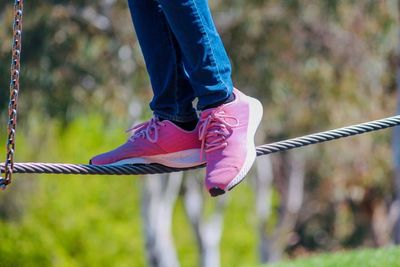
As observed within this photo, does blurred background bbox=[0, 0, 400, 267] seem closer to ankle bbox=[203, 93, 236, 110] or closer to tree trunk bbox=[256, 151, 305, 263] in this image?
tree trunk bbox=[256, 151, 305, 263]

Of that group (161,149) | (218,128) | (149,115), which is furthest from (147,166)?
(149,115)

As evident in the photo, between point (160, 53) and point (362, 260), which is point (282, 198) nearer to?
point (362, 260)

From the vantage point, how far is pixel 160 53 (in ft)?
10.9

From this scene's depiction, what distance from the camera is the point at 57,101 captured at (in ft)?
47.3

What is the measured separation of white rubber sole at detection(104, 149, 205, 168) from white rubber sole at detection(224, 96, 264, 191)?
0.20m

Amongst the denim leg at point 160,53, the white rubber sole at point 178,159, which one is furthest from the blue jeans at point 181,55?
the white rubber sole at point 178,159

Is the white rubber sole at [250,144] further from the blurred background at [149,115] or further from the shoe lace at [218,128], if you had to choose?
the blurred background at [149,115]

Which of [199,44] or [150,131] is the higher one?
[199,44]

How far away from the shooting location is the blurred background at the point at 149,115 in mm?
14109

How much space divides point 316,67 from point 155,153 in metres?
12.0

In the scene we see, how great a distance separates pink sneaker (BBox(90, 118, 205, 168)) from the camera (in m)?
3.43

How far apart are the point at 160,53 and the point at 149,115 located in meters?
10.8

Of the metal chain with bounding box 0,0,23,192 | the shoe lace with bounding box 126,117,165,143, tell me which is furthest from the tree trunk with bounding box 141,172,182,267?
the metal chain with bounding box 0,0,23,192

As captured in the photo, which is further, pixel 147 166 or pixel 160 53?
pixel 147 166
